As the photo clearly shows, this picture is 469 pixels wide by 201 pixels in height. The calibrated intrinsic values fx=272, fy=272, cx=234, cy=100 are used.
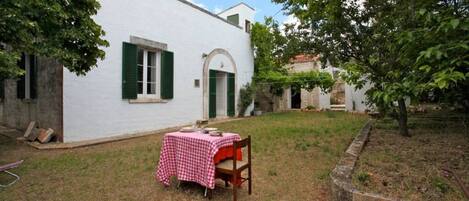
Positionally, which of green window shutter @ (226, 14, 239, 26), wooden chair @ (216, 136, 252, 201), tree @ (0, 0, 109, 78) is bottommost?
wooden chair @ (216, 136, 252, 201)

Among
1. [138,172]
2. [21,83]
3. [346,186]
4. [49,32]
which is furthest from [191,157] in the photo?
[21,83]

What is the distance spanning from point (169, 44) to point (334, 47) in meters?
5.31

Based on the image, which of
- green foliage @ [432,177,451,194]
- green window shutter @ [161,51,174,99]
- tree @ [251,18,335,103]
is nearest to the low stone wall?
green foliage @ [432,177,451,194]

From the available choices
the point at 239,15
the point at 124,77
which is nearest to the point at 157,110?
the point at 124,77

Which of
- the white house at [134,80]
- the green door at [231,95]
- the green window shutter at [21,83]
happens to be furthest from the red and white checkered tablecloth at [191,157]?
the green door at [231,95]

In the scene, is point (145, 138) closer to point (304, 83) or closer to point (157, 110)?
point (157, 110)

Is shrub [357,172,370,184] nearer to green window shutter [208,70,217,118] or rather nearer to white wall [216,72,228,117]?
green window shutter [208,70,217,118]

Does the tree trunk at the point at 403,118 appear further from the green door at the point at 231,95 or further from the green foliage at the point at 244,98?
the green foliage at the point at 244,98

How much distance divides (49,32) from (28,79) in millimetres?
4208

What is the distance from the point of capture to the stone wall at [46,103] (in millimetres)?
6535

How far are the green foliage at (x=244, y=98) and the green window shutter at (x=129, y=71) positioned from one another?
21.0 ft

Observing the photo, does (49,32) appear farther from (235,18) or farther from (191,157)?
(235,18)

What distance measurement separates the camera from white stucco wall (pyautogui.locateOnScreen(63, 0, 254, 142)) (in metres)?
6.84

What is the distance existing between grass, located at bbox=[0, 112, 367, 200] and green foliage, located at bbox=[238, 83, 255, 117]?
A: 682 centimetres
